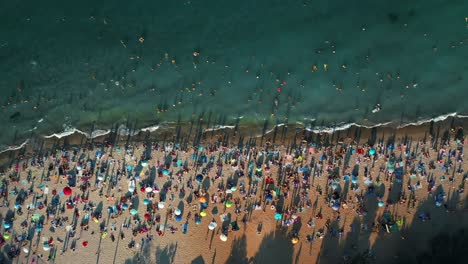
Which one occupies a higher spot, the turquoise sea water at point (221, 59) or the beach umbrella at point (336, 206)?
the turquoise sea water at point (221, 59)

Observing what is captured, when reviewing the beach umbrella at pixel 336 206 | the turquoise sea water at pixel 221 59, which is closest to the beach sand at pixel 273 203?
the beach umbrella at pixel 336 206

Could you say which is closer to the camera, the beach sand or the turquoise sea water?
the beach sand

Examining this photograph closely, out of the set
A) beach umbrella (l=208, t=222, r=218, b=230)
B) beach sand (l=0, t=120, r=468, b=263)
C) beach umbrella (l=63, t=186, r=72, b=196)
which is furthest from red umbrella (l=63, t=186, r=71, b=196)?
beach umbrella (l=208, t=222, r=218, b=230)

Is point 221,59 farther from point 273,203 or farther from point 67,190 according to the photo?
point 67,190

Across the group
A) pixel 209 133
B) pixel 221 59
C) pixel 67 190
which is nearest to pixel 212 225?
pixel 209 133

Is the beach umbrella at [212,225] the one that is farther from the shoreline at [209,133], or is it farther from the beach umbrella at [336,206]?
the beach umbrella at [336,206]

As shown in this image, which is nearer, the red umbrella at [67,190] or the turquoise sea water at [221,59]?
the red umbrella at [67,190]

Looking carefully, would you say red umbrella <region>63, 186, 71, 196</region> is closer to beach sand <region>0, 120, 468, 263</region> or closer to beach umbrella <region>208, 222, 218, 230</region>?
beach sand <region>0, 120, 468, 263</region>
